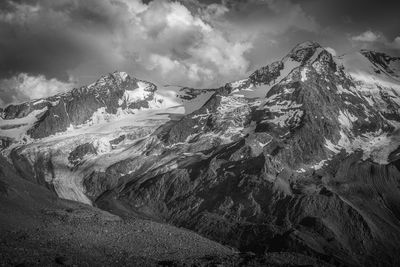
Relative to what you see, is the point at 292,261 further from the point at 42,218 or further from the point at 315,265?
the point at 42,218

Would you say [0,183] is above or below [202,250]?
above

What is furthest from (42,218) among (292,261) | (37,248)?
(292,261)

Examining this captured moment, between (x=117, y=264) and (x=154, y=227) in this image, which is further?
(x=154, y=227)

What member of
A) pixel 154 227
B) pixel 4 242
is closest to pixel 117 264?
pixel 4 242

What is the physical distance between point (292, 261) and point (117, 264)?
4389 centimetres

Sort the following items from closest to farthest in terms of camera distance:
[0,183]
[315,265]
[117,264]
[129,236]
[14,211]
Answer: [117,264]
[315,265]
[129,236]
[14,211]
[0,183]

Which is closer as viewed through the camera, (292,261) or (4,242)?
(4,242)

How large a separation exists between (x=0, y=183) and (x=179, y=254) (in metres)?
78.3

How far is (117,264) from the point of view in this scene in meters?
111

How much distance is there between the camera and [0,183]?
7062 inches

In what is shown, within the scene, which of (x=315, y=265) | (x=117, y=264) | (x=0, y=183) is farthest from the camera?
(x=0, y=183)

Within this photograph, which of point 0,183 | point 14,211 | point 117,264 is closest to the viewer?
point 117,264

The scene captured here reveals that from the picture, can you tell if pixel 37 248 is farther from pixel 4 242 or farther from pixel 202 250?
pixel 202 250

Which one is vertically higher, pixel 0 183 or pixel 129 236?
pixel 0 183
